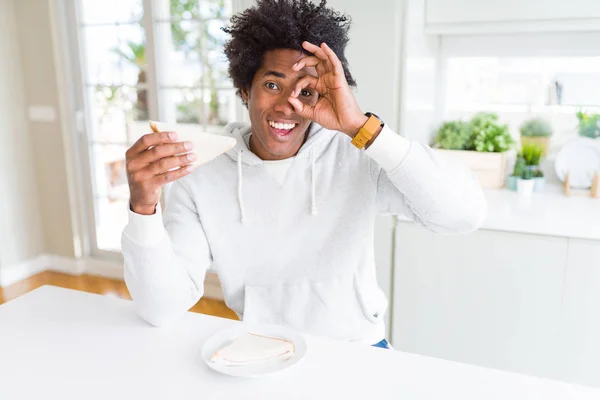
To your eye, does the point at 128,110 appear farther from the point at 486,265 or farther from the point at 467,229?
the point at 467,229

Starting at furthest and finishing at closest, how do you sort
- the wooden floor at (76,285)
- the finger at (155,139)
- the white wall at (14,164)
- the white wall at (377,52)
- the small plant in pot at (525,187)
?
the white wall at (14,164) < the wooden floor at (76,285) < the small plant in pot at (525,187) < the white wall at (377,52) < the finger at (155,139)

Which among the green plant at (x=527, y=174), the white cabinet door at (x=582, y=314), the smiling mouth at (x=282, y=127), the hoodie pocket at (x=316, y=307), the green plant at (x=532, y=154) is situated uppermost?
the smiling mouth at (x=282, y=127)

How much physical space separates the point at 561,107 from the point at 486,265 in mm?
870

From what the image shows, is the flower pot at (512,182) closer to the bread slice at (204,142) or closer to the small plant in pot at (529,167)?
the small plant in pot at (529,167)

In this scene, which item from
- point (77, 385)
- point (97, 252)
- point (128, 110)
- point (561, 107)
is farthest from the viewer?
point (97, 252)

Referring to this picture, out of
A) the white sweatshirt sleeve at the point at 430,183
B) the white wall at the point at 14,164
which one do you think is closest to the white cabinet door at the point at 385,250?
the white sweatshirt sleeve at the point at 430,183

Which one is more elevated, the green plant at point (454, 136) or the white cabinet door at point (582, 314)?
the green plant at point (454, 136)

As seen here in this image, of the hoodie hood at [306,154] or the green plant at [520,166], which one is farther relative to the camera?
the green plant at [520,166]

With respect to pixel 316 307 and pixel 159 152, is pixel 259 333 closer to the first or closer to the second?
pixel 316 307

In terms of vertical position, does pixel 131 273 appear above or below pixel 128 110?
below

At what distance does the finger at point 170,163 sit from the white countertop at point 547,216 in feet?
4.06

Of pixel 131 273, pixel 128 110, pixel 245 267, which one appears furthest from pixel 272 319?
pixel 128 110

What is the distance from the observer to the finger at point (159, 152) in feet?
3.30

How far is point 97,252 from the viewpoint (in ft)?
11.8
